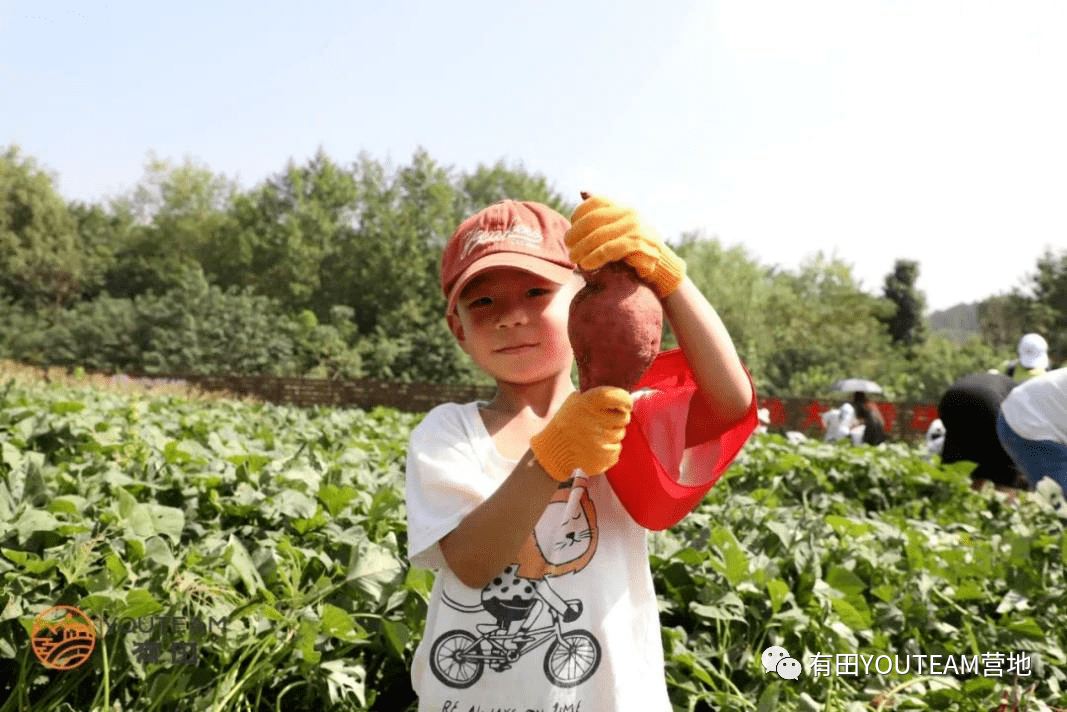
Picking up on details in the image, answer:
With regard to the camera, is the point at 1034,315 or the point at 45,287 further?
the point at 45,287

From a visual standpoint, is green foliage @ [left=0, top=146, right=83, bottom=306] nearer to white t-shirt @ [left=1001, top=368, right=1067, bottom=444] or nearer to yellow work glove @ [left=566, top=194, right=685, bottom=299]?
white t-shirt @ [left=1001, top=368, right=1067, bottom=444]

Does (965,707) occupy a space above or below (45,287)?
below

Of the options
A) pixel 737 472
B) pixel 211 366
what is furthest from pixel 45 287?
pixel 737 472

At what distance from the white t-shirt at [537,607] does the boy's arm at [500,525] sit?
0.04 meters

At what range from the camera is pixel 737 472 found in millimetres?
4742

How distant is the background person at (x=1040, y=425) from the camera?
15.3ft

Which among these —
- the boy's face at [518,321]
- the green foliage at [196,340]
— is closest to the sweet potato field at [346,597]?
A: the boy's face at [518,321]

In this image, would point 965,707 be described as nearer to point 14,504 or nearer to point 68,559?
point 68,559

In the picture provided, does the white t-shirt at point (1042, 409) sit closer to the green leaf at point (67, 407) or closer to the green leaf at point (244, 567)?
the green leaf at point (244, 567)

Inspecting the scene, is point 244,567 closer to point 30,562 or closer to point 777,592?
point 30,562

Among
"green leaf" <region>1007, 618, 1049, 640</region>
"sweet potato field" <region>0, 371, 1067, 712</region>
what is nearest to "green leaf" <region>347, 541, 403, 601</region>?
"sweet potato field" <region>0, 371, 1067, 712</region>

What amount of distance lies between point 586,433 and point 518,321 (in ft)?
1.02

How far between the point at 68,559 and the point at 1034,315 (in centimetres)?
4244

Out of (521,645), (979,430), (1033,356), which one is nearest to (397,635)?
(521,645)
